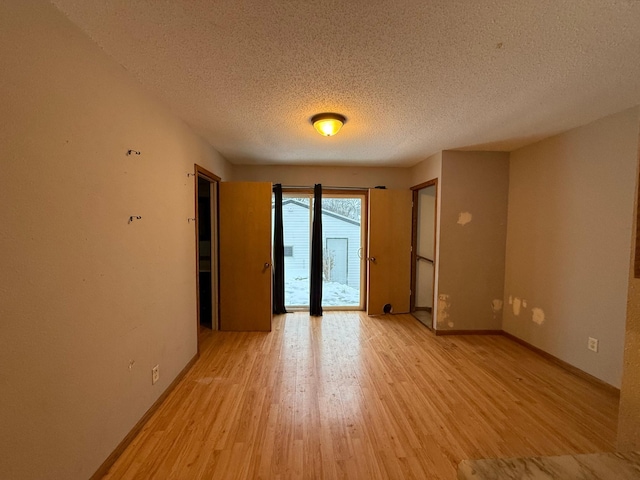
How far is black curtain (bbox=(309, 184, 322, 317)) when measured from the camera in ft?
13.3

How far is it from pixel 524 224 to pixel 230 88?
3356 millimetres

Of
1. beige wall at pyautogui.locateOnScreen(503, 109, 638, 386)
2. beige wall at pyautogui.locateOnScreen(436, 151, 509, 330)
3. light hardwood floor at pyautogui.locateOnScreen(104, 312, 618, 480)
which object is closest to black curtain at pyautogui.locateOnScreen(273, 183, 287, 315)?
light hardwood floor at pyautogui.locateOnScreen(104, 312, 618, 480)

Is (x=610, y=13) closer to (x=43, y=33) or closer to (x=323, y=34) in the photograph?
(x=323, y=34)

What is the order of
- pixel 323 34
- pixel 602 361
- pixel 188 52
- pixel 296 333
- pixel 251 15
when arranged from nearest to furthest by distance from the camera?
pixel 251 15
pixel 323 34
pixel 188 52
pixel 602 361
pixel 296 333

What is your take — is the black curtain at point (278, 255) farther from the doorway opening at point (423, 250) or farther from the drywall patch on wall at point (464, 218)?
the drywall patch on wall at point (464, 218)

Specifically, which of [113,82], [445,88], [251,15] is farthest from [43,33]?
[445,88]

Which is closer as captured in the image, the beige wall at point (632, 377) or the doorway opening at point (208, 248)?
the beige wall at point (632, 377)

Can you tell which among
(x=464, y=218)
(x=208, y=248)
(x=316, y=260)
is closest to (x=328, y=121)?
(x=464, y=218)

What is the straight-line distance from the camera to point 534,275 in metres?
2.89

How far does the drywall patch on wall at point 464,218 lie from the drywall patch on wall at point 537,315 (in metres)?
1.20

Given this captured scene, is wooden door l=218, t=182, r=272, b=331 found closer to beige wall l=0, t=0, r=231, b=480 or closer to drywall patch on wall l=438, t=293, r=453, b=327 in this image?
beige wall l=0, t=0, r=231, b=480

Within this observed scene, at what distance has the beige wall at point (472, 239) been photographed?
3.29 metres

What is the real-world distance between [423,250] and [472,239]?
3.50 feet

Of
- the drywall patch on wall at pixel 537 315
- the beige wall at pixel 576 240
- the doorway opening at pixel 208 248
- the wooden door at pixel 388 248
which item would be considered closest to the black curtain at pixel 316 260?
the wooden door at pixel 388 248
